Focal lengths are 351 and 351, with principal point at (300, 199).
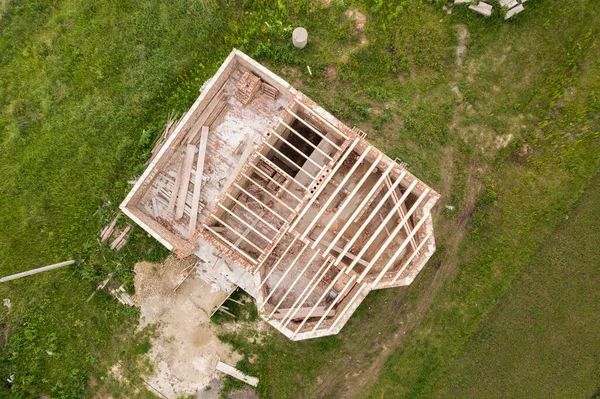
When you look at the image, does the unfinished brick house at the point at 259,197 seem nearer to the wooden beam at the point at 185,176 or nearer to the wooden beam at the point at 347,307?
the wooden beam at the point at 185,176

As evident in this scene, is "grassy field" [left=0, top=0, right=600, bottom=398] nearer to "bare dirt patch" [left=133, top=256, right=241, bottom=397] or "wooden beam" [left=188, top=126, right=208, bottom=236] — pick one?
"bare dirt patch" [left=133, top=256, right=241, bottom=397]

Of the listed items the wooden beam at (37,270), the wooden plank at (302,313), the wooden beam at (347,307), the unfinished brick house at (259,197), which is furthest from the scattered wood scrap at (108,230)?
the wooden beam at (347,307)

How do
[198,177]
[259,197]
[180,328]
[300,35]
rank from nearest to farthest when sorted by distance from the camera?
1. [300,35]
2. [198,177]
3. [259,197]
4. [180,328]

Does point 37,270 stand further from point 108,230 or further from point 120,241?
point 120,241

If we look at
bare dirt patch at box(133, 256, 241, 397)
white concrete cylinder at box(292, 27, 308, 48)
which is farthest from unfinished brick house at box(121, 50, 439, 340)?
white concrete cylinder at box(292, 27, 308, 48)

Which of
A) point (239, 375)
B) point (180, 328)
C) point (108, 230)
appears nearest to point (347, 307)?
point (239, 375)

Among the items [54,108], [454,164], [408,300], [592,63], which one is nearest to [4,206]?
[54,108]

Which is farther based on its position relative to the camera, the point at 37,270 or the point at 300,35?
the point at 37,270
